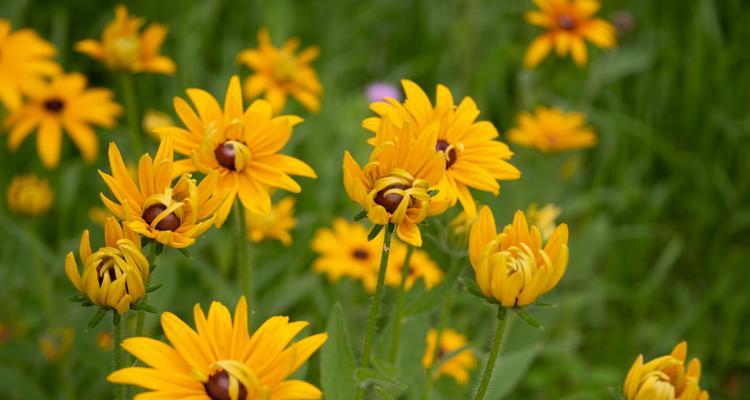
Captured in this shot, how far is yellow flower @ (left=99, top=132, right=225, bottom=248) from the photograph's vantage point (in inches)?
41.8

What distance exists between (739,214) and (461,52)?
113 centimetres

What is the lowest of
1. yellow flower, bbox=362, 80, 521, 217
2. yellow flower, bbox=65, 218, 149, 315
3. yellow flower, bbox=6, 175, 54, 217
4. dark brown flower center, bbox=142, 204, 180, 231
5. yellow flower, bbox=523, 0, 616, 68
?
yellow flower, bbox=65, 218, 149, 315

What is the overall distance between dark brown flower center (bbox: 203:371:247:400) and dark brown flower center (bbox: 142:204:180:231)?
0.20 metres

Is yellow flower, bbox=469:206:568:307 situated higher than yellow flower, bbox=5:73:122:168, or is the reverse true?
yellow flower, bbox=5:73:122:168

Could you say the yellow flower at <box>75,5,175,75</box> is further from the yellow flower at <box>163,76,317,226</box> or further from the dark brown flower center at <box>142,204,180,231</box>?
the dark brown flower center at <box>142,204,180,231</box>

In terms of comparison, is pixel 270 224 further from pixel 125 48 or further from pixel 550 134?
pixel 550 134

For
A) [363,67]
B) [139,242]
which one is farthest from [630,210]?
[139,242]

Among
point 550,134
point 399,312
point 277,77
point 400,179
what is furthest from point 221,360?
point 550,134

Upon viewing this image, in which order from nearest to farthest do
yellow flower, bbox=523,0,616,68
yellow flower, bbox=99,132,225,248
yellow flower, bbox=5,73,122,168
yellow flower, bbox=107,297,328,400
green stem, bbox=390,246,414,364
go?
yellow flower, bbox=107,297,328,400
yellow flower, bbox=99,132,225,248
green stem, bbox=390,246,414,364
yellow flower, bbox=5,73,122,168
yellow flower, bbox=523,0,616,68

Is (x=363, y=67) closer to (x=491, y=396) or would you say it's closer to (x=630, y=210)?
(x=630, y=210)

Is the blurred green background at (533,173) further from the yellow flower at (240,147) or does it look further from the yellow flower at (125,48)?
the yellow flower at (240,147)

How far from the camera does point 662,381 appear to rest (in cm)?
112

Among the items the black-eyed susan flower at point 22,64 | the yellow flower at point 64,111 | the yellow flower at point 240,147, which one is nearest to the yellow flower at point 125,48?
the black-eyed susan flower at point 22,64

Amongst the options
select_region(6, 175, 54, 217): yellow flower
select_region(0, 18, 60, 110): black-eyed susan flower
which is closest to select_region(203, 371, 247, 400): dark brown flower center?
select_region(6, 175, 54, 217): yellow flower
